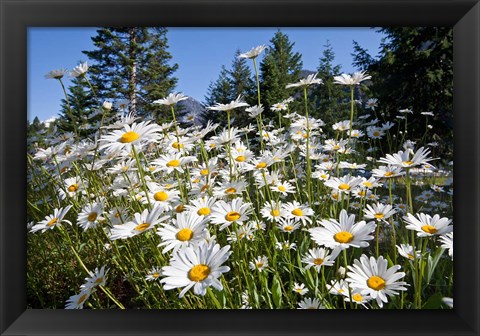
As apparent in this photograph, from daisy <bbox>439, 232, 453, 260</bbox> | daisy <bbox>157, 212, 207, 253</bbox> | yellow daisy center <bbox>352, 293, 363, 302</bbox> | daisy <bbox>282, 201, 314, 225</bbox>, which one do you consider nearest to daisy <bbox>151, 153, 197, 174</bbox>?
daisy <bbox>157, 212, 207, 253</bbox>

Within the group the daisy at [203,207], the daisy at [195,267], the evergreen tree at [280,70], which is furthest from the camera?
the evergreen tree at [280,70]

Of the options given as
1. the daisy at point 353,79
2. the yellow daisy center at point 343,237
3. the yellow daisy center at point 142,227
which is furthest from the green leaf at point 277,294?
the daisy at point 353,79

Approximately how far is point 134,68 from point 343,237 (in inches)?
111

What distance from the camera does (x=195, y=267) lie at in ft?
1.96

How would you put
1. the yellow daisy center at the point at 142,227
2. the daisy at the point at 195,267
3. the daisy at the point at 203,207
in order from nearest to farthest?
the daisy at the point at 195,267, the yellow daisy center at the point at 142,227, the daisy at the point at 203,207

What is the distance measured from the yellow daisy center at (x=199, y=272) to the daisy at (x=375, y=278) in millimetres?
280

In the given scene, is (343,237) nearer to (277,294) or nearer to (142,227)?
(277,294)

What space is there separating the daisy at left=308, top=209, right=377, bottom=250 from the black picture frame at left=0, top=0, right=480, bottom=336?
29cm

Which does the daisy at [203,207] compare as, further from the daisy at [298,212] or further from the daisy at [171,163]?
the daisy at [298,212]

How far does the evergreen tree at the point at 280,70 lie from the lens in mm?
2988
